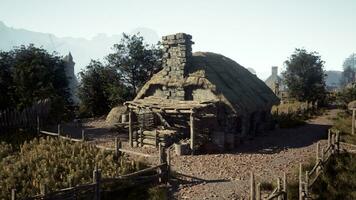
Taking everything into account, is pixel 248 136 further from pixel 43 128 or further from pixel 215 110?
pixel 43 128

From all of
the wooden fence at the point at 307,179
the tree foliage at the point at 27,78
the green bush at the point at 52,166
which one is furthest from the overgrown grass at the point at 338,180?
the tree foliage at the point at 27,78

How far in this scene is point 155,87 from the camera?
23.6m

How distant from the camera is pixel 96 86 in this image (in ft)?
113

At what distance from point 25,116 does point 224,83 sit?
1268 cm

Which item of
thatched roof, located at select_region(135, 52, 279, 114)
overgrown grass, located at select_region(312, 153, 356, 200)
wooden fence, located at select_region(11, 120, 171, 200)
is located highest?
thatched roof, located at select_region(135, 52, 279, 114)

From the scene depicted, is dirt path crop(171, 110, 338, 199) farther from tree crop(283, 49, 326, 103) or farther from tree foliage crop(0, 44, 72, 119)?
tree crop(283, 49, 326, 103)

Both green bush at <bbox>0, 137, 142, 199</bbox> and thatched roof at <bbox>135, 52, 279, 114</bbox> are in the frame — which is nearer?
green bush at <bbox>0, 137, 142, 199</bbox>

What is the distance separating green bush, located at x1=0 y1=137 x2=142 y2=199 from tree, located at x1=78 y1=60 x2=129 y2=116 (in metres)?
15.2

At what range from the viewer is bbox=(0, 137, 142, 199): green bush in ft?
46.1

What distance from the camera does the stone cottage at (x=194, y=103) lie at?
1998 centimetres

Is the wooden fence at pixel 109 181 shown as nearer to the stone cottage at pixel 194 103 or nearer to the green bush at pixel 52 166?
the green bush at pixel 52 166

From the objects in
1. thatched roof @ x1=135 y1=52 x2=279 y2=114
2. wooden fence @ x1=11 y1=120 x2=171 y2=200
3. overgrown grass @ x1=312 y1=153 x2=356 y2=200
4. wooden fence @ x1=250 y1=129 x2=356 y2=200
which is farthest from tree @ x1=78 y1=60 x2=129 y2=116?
overgrown grass @ x1=312 y1=153 x2=356 y2=200

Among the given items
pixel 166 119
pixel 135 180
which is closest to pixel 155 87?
→ pixel 166 119

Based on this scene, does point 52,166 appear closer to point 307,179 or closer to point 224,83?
point 307,179
